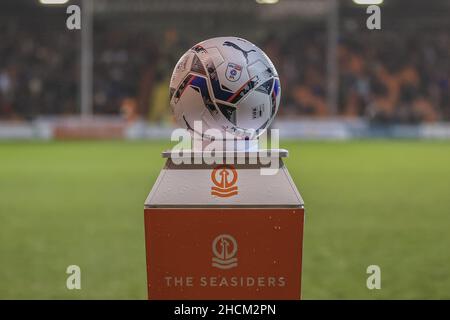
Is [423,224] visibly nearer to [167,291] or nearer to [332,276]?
[332,276]

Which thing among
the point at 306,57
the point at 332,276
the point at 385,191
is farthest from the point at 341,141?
the point at 332,276

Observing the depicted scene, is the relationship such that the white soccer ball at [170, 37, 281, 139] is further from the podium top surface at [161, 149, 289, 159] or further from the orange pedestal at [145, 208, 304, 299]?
the orange pedestal at [145, 208, 304, 299]

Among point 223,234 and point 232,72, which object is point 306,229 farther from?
point 223,234

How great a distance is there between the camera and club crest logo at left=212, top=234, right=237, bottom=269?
244cm

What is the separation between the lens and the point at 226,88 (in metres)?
2.72

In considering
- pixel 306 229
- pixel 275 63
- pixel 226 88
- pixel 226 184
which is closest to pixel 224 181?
pixel 226 184

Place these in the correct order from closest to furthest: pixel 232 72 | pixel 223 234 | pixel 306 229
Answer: pixel 223 234, pixel 232 72, pixel 306 229

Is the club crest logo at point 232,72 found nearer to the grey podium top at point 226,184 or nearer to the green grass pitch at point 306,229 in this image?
the grey podium top at point 226,184

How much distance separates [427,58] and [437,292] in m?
25.9

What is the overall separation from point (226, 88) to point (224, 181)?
443mm

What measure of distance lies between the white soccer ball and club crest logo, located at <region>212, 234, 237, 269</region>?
0.50 metres

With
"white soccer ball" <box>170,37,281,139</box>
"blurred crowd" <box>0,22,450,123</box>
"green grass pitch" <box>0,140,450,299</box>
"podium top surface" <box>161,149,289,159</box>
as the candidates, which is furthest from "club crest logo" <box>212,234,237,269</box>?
"blurred crowd" <box>0,22,450,123</box>

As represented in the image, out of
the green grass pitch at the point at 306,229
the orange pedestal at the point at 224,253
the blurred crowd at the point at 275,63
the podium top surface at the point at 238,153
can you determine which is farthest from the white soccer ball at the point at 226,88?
the blurred crowd at the point at 275,63

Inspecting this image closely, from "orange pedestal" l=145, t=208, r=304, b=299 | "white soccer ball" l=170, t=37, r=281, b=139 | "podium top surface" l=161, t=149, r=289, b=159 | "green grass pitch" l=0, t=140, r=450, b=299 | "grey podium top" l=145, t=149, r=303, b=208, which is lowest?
"green grass pitch" l=0, t=140, r=450, b=299
